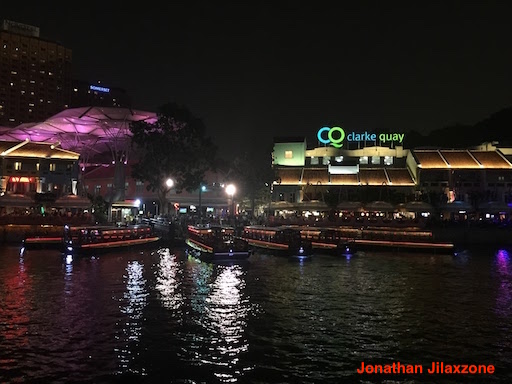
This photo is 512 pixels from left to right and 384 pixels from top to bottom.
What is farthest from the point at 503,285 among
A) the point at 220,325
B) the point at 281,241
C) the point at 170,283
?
the point at 170,283

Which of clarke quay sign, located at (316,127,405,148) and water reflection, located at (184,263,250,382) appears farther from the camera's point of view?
clarke quay sign, located at (316,127,405,148)

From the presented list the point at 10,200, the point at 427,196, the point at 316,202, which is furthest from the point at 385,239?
the point at 10,200

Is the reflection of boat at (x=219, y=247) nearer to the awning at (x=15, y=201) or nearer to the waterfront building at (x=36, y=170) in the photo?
the awning at (x=15, y=201)

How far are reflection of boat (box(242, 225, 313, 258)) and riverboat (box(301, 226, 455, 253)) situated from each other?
9.56 feet

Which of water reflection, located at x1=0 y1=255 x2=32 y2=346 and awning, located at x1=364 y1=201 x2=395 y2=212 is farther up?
awning, located at x1=364 y1=201 x2=395 y2=212

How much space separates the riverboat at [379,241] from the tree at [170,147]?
19.6 meters

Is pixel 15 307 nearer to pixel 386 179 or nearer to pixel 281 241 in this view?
pixel 281 241

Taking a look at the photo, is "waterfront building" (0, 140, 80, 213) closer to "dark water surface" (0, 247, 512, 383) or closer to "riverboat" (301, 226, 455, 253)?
"riverboat" (301, 226, 455, 253)

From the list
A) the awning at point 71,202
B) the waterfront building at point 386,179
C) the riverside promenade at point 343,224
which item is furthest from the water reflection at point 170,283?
the waterfront building at point 386,179

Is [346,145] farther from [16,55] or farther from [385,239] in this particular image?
[16,55]

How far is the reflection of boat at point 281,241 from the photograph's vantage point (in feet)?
135

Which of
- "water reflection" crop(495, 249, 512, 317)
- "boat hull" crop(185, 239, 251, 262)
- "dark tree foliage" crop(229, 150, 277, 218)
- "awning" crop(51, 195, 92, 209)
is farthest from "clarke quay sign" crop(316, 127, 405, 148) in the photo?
"boat hull" crop(185, 239, 251, 262)

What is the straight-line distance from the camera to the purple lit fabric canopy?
208ft

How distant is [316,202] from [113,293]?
43851 millimetres
